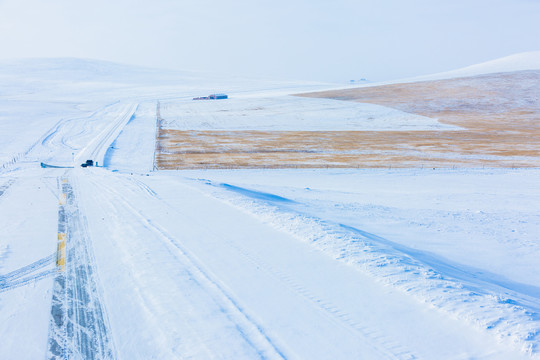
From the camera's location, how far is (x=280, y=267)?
29.6ft

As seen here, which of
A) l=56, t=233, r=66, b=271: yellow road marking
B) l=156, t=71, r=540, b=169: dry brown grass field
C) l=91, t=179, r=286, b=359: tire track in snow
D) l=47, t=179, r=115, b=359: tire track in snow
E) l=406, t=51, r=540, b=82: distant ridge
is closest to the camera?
l=91, t=179, r=286, b=359: tire track in snow

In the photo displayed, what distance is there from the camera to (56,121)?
160 feet

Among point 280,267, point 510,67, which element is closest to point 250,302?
point 280,267

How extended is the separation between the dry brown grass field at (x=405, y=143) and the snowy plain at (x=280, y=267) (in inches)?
303

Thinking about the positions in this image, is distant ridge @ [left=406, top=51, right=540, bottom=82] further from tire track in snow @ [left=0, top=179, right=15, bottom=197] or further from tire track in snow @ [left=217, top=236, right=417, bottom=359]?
tire track in snow @ [left=217, top=236, right=417, bottom=359]

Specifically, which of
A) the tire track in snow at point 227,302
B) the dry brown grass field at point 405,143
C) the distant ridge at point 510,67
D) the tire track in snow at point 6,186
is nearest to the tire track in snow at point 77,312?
the tire track in snow at point 227,302

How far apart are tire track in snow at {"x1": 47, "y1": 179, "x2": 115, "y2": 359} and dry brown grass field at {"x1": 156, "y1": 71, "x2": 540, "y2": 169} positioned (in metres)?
17.5

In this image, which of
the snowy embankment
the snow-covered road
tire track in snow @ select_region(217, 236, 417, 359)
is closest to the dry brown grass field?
the snowy embankment

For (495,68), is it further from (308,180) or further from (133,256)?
(133,256)

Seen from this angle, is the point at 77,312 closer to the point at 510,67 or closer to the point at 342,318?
the point at 342,318

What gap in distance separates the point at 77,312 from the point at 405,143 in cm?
3442

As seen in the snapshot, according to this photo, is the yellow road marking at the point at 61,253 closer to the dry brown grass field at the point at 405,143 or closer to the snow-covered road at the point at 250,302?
the snow-covered road at the point at 250,302

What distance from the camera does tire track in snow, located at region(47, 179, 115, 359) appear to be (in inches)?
258

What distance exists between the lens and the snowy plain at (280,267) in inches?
259
